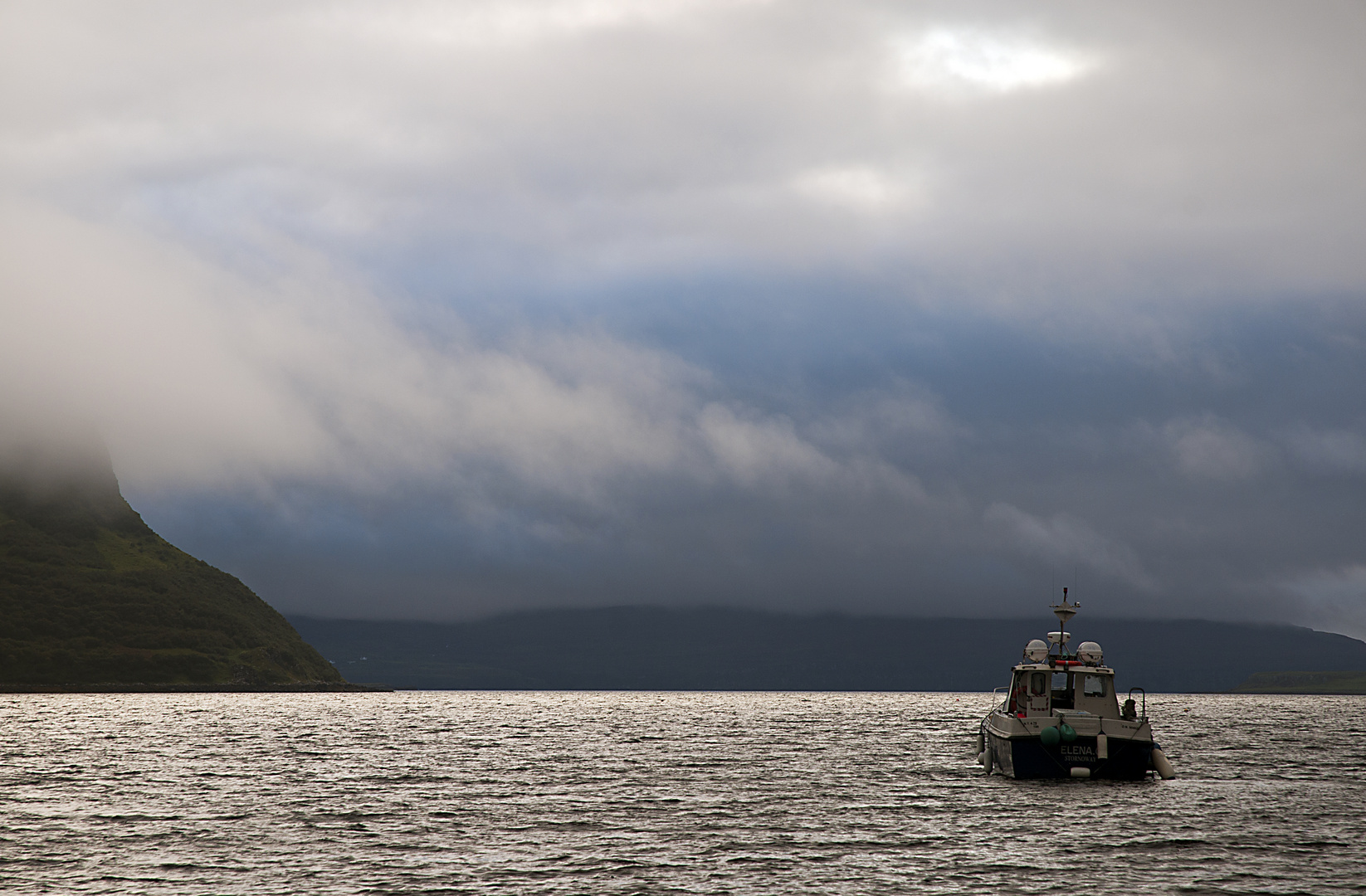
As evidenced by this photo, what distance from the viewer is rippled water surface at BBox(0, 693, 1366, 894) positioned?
42.6 meters

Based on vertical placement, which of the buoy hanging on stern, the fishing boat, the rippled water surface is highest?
the fishing boat

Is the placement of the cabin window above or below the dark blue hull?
above

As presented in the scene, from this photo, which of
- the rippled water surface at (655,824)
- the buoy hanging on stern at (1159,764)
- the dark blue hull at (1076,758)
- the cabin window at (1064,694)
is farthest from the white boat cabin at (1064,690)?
the rippled water surface at (655,824)

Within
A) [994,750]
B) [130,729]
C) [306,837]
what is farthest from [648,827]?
[130,729]

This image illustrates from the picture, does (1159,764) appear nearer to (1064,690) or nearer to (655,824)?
(1064,690)

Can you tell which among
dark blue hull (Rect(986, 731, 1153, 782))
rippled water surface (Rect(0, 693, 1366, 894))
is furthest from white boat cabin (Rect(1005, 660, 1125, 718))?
rippled water surface (Rect(0, 693, 1366, 894))

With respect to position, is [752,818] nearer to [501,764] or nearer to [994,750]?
[994,750]

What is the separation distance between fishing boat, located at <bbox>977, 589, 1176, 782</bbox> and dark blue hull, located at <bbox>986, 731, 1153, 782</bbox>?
0.05 meters

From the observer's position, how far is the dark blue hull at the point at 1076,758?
67562 millimetres

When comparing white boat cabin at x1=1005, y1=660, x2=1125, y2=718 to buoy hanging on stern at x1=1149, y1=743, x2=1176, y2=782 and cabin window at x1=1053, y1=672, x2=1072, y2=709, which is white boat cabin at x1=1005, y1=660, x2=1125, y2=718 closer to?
cabin window at x1=1053, y1=672, x2=1072, y2=709

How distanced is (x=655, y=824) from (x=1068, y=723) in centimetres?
2630

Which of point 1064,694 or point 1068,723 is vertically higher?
point 1064,694

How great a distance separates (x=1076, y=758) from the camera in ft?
222

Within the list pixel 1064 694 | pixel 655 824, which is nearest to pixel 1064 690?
pixel 1064 694
